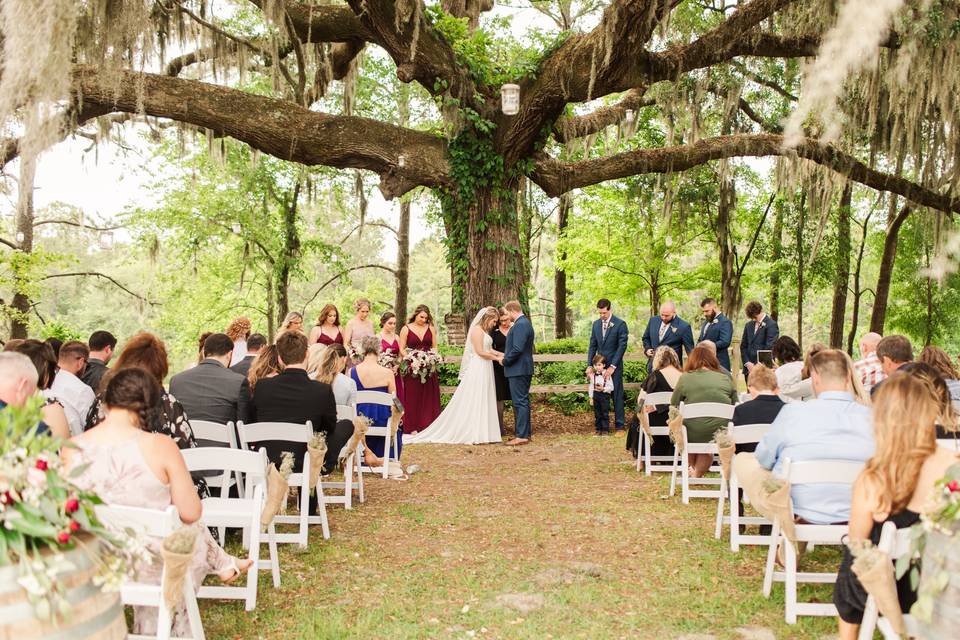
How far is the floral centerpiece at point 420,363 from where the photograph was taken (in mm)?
11094

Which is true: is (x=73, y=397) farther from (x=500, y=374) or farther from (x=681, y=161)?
(x=681, y=161)

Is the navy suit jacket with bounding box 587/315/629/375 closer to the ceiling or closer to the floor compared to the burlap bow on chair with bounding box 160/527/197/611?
closer to the ceiling

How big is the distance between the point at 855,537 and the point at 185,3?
11.5 meters

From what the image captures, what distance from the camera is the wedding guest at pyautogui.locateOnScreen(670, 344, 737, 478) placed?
720 centimetres

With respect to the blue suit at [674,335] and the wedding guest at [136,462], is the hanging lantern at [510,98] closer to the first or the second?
the blue suit at [674,335]

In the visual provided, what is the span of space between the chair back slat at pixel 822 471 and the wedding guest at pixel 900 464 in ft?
2.32

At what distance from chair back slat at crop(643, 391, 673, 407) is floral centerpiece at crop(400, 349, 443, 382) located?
3800mm

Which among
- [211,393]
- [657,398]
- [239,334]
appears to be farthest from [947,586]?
[239,334]

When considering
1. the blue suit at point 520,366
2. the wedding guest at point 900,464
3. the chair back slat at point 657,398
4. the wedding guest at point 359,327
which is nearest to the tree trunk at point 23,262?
the wedding guest at point 359,327

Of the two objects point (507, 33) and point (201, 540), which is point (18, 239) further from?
point (201, 540)

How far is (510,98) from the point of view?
1127 centimetres

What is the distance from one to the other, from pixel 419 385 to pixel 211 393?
5.73 m

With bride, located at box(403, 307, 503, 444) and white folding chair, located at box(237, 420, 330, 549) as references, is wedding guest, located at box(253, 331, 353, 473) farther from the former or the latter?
bride, located at box(403, 307, 503, 444)

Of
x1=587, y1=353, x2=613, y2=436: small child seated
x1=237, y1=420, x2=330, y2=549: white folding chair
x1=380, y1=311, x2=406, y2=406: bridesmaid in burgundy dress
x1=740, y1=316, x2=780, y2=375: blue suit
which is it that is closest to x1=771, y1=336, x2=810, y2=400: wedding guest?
x1=587, y1=353, x2=613, y2=436: small child seated
